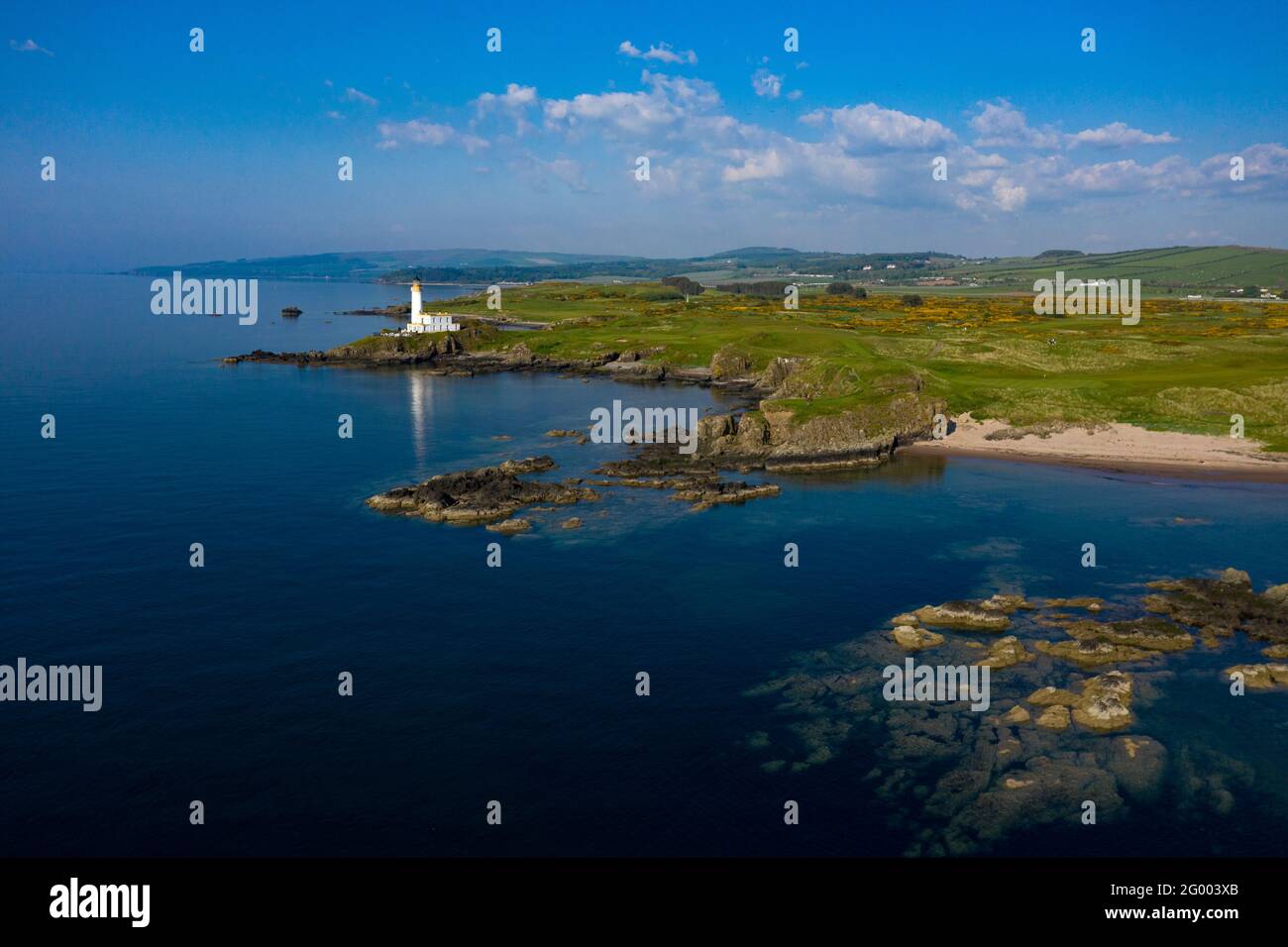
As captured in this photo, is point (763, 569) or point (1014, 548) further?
point (1014, 548)

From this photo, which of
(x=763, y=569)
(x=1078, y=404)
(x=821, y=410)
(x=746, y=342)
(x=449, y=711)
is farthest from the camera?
(x=746, y=342)

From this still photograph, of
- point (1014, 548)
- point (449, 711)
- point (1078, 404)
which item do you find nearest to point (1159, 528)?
point (1014, 548)

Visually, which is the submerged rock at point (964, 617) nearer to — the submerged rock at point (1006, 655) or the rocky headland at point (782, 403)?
the submerged rock at point (1006, 655)

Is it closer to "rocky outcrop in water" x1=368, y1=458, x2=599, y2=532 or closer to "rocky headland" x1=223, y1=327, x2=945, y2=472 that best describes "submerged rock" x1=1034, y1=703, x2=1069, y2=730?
"rocky outcrop in water" x1=368, y1=458, x2=599, y2=532

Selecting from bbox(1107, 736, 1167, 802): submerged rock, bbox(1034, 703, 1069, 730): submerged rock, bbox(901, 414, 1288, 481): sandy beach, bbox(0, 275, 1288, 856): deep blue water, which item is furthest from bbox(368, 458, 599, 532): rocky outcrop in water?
bbox(901, 414, 1288, 481): sandy beach

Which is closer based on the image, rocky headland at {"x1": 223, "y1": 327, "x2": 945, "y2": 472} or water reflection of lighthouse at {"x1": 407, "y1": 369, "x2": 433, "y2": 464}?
rocky headland at {"x1": 223, "y1": 327, "x2": 945, "y2": 472}

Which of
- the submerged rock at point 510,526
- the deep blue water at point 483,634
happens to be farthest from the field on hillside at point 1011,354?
the submerged rock at point 510,526

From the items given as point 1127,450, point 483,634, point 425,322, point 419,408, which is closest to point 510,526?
point 483,634
